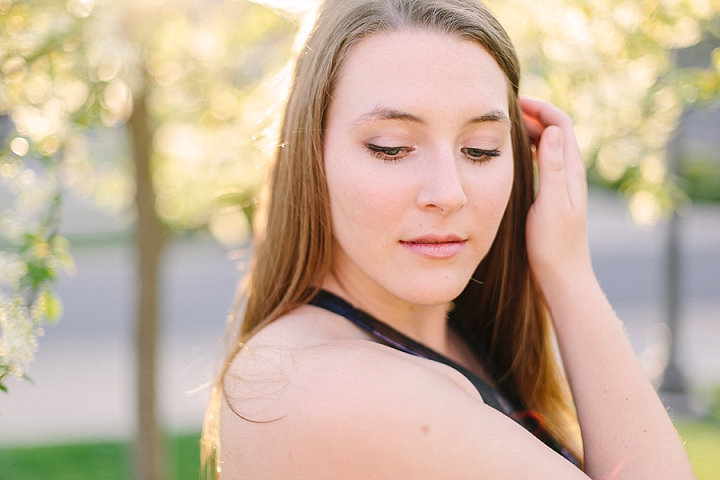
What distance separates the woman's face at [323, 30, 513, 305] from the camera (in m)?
1.50

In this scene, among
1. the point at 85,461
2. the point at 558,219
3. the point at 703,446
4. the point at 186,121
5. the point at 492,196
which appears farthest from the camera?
the point at 85,461

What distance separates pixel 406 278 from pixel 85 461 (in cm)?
458

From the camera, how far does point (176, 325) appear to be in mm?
10203

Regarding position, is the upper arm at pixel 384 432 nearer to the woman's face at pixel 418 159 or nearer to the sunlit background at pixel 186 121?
the woman's face at pixel 418 159

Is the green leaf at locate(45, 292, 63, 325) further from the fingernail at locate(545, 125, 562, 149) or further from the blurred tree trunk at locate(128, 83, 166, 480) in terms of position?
the blurred tree trunk at locate(128, 83, 166, 480)

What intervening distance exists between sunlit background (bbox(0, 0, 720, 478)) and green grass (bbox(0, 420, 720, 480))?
1.37 feet

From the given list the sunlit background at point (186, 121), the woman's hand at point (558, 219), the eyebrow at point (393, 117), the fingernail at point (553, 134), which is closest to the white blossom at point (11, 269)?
the sunlit background at point (186, 121)

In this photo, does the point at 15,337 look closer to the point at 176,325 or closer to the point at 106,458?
the point at 106,458

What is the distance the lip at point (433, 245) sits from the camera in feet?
5.05

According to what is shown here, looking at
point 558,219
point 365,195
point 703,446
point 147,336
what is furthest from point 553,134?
point 703,446

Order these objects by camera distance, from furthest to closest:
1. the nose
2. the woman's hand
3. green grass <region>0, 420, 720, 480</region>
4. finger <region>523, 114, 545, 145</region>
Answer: green grass <region>0, 420, 720, 480</region> < finger <region>523, 114, 545, 145</region> < the woman's hand < the nose

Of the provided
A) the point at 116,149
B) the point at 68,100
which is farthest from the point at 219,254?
the point at 68,100

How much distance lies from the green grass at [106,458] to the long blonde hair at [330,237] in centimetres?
Answer: 328

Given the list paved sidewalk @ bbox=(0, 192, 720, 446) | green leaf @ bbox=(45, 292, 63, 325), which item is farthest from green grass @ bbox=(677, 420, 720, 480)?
green leaf @ bbox=(45, 292, 63, 325)
